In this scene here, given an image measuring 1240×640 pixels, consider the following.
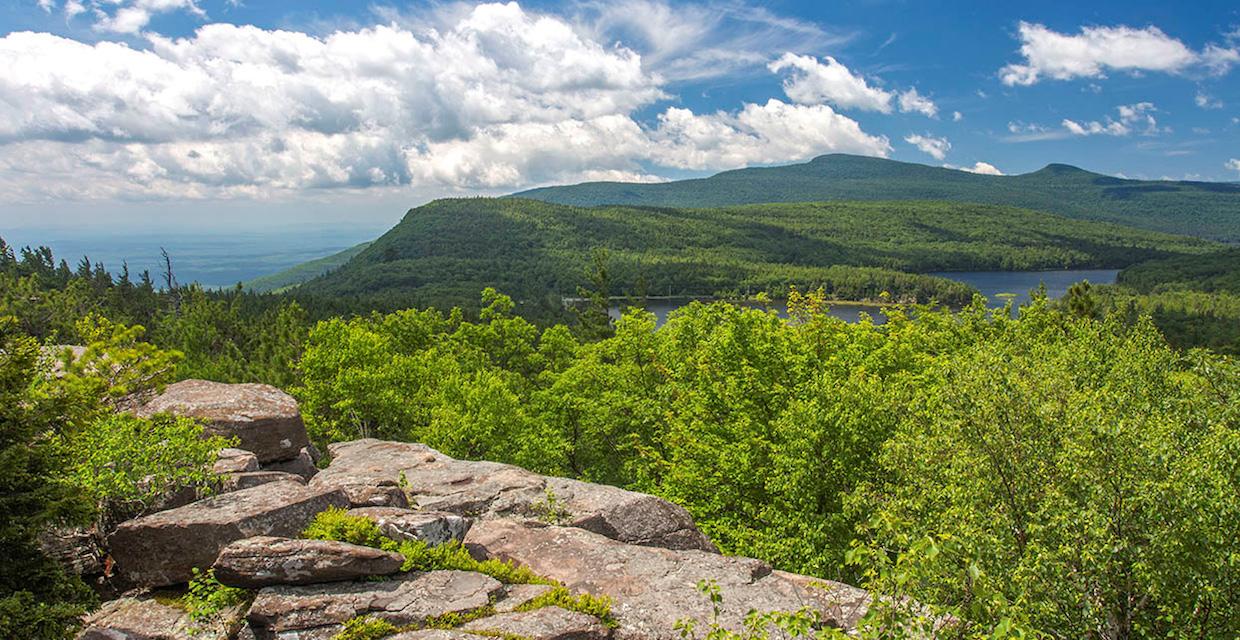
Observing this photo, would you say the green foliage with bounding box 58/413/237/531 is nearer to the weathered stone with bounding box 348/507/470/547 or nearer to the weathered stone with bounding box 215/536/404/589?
the weathered stone with bounding box 215/536/404/589

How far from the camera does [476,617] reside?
1177cm

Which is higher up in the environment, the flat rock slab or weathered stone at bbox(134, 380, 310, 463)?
weathered stone at bbox(134, 380, 310, 463)

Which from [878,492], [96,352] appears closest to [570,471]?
[878,492]

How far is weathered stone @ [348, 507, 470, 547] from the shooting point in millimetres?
13672

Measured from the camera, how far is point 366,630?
10984 mm

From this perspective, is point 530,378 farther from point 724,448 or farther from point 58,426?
point 58,426

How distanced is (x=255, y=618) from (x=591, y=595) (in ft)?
20.3

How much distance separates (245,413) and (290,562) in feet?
34.2

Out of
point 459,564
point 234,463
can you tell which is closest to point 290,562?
point 459,564

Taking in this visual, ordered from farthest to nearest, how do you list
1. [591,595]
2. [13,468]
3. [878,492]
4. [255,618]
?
[878,492] → [591,595] → [255,618] → [13,468]

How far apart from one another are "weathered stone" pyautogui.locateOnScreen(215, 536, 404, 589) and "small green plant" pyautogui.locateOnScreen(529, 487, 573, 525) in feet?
19.1

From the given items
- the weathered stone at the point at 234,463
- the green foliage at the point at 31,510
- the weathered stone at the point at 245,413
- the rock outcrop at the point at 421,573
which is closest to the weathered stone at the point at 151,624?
the rock outcrop at the point at 421,573

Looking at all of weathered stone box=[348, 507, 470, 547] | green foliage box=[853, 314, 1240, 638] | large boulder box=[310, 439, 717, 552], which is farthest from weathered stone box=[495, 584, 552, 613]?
green foliage box=[853, 314, 1240, 638]

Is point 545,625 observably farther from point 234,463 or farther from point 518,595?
point 234,463
